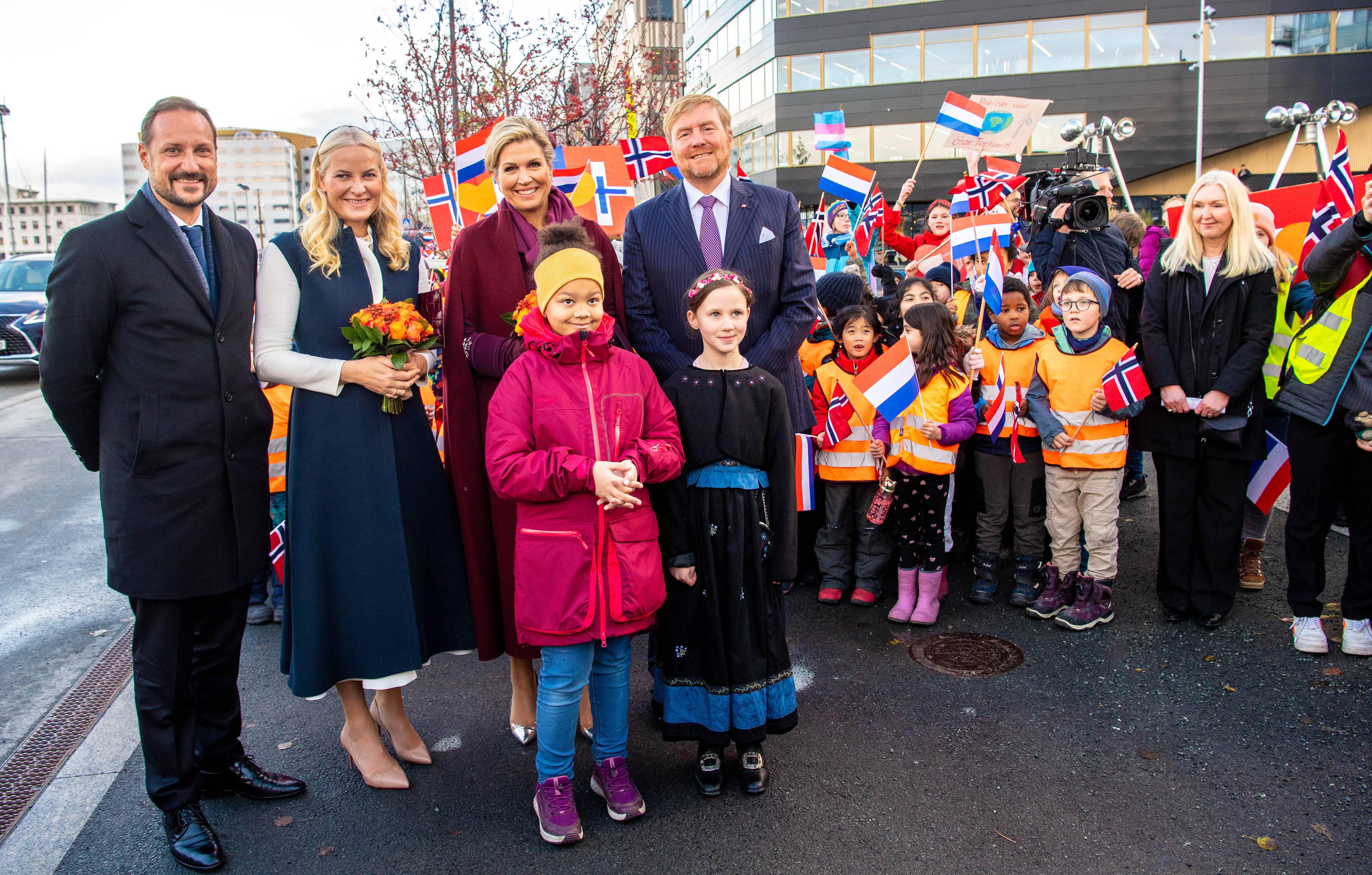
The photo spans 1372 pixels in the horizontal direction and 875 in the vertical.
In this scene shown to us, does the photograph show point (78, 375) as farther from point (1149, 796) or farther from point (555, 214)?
point (1149, 796)

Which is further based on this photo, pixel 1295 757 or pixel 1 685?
pixel 1 685

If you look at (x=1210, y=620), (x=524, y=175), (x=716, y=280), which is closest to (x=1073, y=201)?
(x=1210, y=620)

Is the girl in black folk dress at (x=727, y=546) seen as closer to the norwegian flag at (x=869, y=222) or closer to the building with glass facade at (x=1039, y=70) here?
the norwegian flag at (x=869, y=222)

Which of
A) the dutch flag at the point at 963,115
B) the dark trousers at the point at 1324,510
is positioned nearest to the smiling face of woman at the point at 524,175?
the dark trousers at the point at 1324,510

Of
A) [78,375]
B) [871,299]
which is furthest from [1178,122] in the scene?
[78,375]

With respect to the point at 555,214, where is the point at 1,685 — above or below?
below

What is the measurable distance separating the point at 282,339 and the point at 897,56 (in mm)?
36729

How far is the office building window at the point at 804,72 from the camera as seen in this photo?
36.5m

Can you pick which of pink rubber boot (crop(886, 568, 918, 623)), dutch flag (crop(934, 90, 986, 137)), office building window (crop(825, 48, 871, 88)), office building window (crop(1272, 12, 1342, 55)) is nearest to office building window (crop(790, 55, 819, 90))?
office building window (crop(825, 48, 871, 88))

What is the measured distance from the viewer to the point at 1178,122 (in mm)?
32250

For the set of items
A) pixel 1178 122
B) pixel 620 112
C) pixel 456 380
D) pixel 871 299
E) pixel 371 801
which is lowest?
pixel 371 801

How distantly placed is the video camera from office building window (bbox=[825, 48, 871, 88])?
3199 cm

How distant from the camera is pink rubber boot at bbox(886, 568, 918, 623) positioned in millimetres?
4656

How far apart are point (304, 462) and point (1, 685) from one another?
7.98 feet
